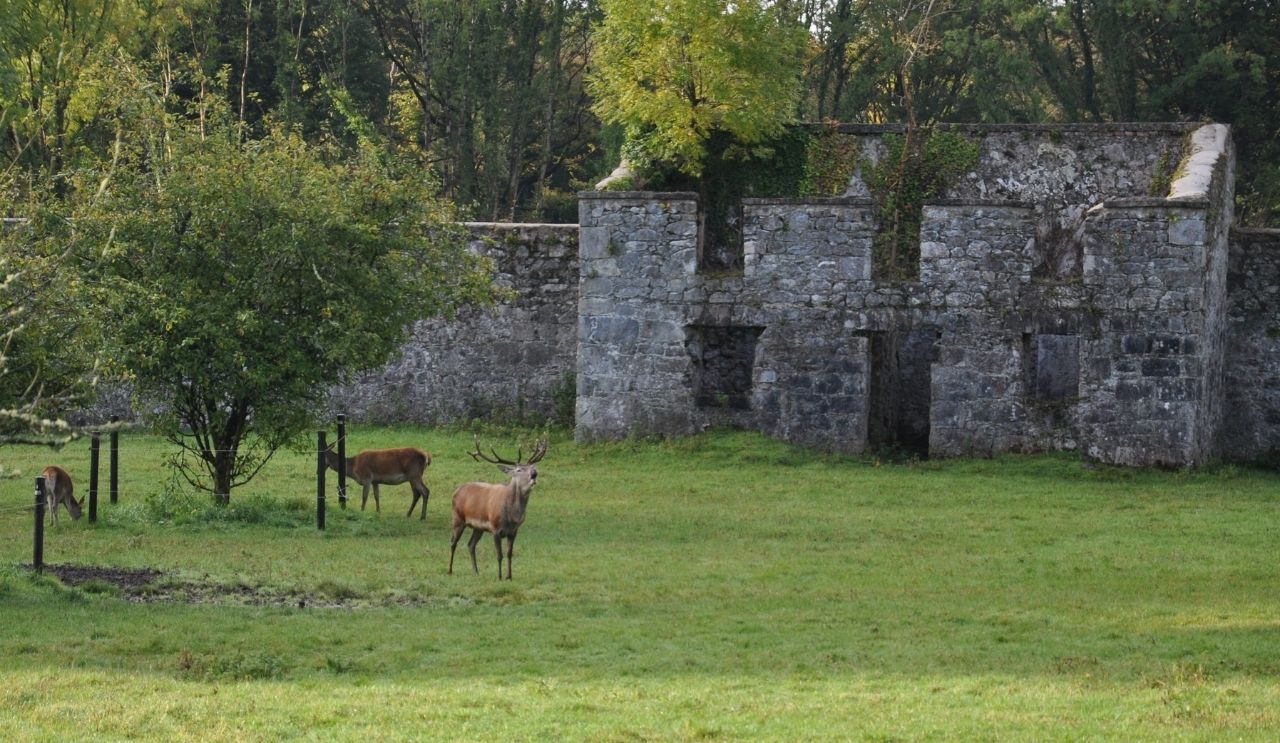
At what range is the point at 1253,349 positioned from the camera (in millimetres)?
27234

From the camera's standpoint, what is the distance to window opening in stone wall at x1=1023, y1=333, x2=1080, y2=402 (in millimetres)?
28125

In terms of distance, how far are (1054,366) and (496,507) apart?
13849 millimetres

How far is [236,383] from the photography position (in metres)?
20.3

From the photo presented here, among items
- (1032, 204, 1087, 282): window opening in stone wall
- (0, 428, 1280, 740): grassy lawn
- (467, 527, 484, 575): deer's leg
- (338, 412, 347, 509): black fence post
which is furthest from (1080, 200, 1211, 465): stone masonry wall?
(467, 527, 484, 575): deer's leg

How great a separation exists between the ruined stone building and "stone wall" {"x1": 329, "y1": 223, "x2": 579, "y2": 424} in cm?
3

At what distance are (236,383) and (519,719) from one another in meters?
9.84

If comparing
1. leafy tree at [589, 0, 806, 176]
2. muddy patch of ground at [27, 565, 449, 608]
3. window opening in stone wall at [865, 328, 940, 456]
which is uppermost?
leafy tree at [589, 0, 806, 176]

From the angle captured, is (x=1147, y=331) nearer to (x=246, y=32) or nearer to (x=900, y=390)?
(x=900, y=390)

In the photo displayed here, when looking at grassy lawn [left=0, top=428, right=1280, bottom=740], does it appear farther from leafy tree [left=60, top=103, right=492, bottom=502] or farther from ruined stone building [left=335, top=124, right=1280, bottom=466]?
ruined stone building [left=335, top=124, right=1280, bottom=466]

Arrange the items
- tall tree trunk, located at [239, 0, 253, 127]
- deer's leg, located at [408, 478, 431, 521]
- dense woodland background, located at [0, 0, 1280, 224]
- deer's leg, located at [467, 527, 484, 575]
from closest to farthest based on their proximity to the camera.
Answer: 1. deer's leg, located at [467, 527, 484, 575]
2. deer's leg, located at [408, 478, 431, 521]
3. dense woodland background, located at [0, 0, 1280, 224]
4. tall tree trunk, located at [239, 0, 253, 127]

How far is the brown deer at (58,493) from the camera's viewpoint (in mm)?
19734

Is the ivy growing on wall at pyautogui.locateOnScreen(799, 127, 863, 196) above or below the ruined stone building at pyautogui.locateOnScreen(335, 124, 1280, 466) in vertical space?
above

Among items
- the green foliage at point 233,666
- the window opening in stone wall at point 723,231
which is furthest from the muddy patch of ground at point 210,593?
the window opening in stone wall at point 723,231

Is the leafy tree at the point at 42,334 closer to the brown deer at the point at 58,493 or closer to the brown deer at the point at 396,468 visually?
the brown deer at the point at 58,493
